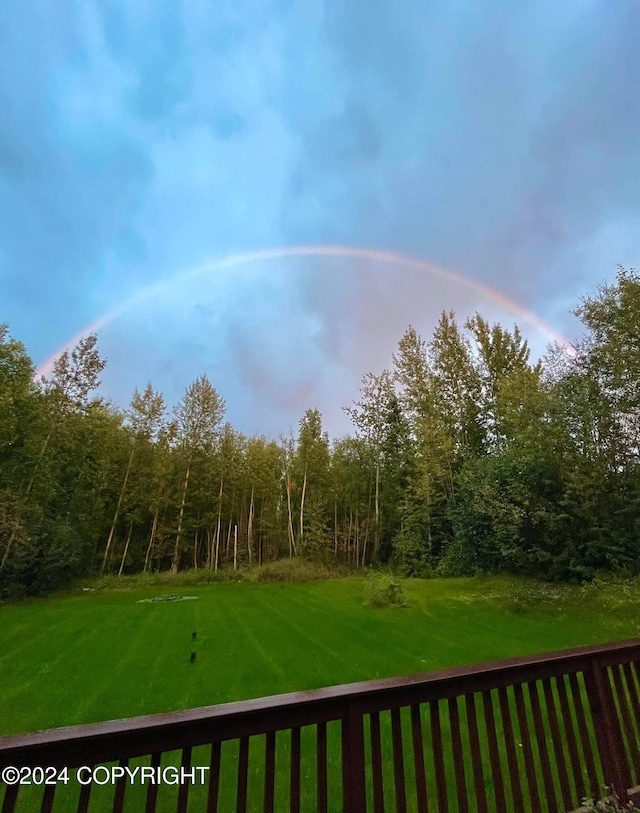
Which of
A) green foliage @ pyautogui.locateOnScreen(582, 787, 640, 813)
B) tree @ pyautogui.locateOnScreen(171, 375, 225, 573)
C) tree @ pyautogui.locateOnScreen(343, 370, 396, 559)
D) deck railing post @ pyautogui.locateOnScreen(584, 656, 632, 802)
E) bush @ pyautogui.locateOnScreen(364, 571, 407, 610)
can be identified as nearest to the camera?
green foliage @ pyautogui.locateOnScreen(582, 787, 640, 813)

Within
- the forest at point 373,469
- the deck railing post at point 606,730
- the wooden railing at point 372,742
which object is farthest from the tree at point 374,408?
the deck railing post at point 606,730

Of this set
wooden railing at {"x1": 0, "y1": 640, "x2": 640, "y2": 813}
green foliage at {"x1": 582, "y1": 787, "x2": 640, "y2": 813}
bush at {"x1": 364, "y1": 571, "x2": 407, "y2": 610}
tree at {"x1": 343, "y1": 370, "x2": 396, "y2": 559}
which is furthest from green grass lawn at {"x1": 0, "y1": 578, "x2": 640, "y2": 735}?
tree at {"x1": 343, "y1": 370, "x2": 396, "y2": 559}

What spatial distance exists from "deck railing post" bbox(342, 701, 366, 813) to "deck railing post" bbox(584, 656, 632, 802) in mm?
1207

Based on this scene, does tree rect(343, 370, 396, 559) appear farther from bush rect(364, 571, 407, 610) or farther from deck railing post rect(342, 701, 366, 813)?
deck railing post rect(342, 701, 366, 813)

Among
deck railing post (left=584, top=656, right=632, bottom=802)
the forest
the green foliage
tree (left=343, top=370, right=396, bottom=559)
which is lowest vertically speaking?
→ the green foliage

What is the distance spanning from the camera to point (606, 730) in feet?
6.11

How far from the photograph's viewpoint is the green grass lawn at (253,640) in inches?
163

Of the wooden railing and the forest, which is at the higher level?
the forest

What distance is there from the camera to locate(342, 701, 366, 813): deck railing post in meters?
1.29

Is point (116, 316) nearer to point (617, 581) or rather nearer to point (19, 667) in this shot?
point (19, 667)

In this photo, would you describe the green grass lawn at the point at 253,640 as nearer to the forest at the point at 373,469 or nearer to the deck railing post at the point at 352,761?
the forest at the point at 373,469

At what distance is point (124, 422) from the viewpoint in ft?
61.7

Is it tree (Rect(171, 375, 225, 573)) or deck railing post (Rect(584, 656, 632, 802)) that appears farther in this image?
tree (Rect(171, 375, 225, 573))

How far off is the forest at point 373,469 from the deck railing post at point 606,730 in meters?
9.44
